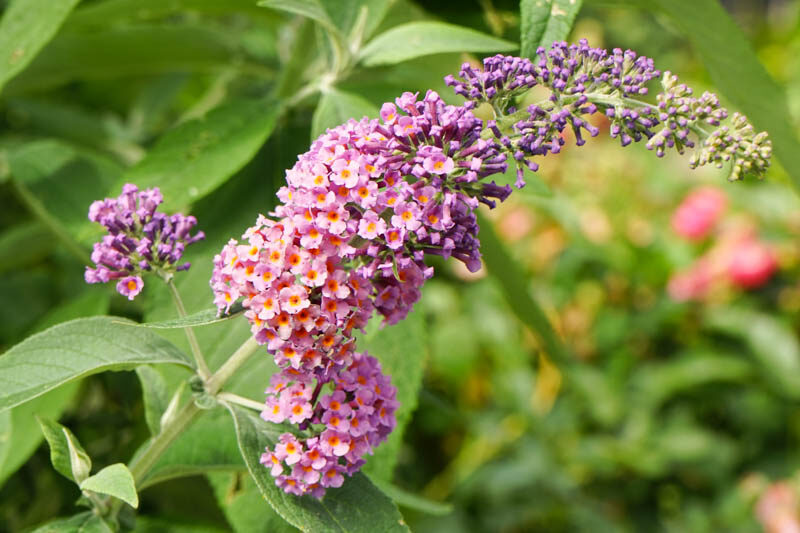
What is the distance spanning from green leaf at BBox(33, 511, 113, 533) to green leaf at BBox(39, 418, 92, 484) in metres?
0.05

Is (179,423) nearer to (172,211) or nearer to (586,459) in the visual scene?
(172,211)

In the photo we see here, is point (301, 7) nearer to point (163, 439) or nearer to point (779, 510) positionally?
point (163, 439)

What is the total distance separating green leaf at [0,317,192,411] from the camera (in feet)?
2.31

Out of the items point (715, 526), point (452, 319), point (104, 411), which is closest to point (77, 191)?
point (104, 411)

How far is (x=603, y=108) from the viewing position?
723mm

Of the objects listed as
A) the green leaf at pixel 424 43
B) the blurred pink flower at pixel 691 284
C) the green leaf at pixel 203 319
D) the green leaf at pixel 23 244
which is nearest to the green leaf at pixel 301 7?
the green leaf at pixel 424 43

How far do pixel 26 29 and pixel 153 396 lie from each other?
0.54 meters

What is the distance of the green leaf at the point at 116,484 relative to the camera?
662mm

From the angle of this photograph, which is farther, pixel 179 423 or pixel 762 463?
pixel 762 463

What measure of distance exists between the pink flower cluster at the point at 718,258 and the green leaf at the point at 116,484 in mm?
2558

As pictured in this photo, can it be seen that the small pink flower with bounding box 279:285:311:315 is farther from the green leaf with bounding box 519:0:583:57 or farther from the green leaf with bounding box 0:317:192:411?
the green leaf with bounding box 519:0:583:57

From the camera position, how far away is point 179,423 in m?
0.80

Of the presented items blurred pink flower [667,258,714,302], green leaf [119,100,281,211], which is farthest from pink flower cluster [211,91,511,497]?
blurred pink flower [667,258,714,302]

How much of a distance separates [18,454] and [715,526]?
241 centimetres
